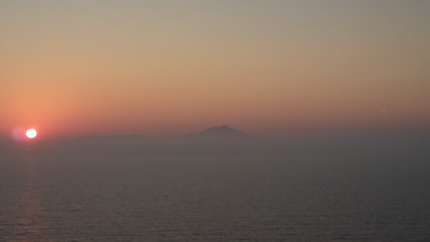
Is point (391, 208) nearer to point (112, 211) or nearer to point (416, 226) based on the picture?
point (416, 226)

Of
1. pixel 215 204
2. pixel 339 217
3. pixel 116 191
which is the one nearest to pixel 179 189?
pixel 116 191

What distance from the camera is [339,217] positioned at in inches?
2749

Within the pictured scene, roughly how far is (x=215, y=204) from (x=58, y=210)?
29.9 meters

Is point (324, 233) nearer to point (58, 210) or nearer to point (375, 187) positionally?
point (58, 210)

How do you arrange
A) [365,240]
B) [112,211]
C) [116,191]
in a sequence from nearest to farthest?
[365,240] < [112,211] < [116,191]

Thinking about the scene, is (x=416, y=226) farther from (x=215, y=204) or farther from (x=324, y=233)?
(x=215, y=204)

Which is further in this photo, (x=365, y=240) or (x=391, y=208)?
(x=391, y=208)

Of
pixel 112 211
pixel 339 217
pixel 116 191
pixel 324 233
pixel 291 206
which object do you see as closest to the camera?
pixel 324 233

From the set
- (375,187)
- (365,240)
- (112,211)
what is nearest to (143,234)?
(112,211)

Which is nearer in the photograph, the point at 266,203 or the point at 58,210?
the point at 58,210

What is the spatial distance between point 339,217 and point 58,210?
165 ft

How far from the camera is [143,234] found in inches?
2269

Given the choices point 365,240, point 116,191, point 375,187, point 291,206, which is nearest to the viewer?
point 365,240

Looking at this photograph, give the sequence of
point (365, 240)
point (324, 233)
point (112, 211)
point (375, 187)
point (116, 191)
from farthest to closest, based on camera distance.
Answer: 1. point (375, 187)
2. point (116, 191)
3. point (112, 211)
4. point (324, 233)
5. point (365, 240)
